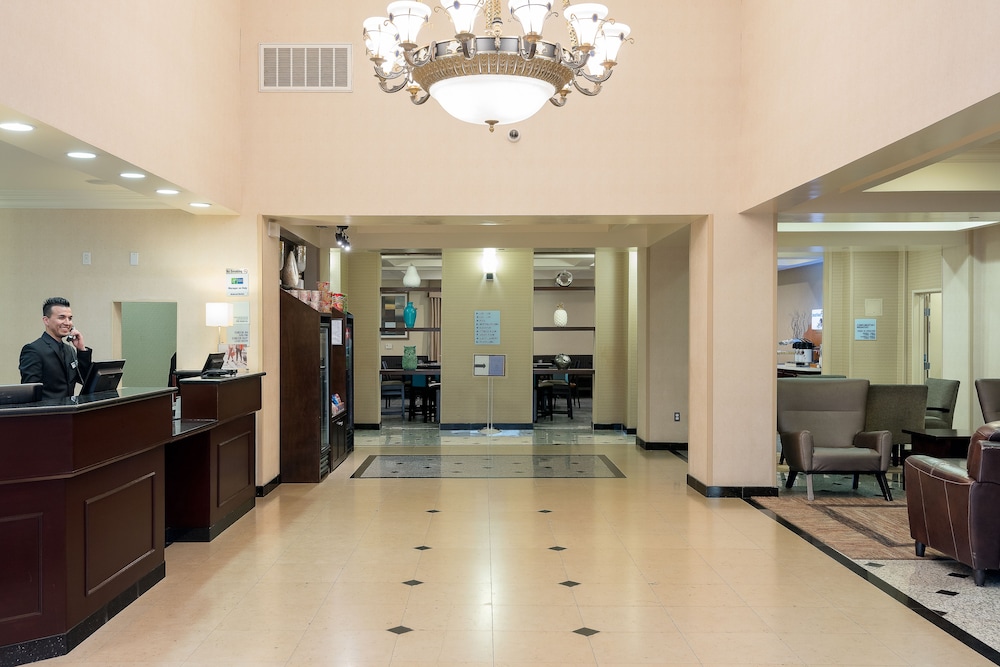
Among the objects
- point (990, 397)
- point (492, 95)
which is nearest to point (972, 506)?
point (492, 95)

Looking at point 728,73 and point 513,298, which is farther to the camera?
point 513,298

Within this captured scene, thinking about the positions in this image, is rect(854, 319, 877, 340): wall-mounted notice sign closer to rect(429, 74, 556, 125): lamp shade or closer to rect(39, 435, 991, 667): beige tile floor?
rect(39, 435, 991, 667): beige tile floor

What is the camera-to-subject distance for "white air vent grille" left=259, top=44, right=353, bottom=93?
25.3ft

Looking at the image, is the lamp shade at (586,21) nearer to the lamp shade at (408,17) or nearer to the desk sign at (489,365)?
the lamp shade at (408,17)

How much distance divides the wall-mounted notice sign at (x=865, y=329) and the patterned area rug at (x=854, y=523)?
285 inches

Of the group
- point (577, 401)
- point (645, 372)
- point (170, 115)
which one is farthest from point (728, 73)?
point (577, 401)

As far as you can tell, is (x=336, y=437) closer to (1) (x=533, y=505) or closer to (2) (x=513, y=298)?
(1) (x=533, y=505)

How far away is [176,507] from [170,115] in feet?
9.99

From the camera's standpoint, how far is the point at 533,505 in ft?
24.2

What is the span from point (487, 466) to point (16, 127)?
249 inches

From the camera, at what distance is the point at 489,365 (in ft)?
41.5

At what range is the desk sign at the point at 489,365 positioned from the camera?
41.4 ft

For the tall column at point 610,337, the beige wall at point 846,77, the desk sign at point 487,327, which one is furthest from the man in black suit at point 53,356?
the tall column at point 610,337

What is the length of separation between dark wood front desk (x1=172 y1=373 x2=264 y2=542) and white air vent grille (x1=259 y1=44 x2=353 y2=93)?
3048mm
